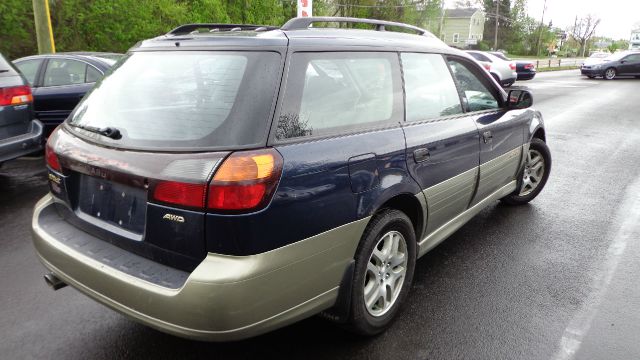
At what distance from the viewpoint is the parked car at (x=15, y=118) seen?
16.7 feet

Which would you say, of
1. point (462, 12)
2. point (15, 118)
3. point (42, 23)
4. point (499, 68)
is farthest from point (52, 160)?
point (462, 12)

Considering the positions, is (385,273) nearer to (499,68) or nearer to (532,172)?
(532,172)

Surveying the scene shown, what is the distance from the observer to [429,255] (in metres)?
3.94

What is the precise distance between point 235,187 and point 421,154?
1.35 m

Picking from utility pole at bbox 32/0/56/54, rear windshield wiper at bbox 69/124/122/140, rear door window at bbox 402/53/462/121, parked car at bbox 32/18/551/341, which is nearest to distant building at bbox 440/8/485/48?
utility pole at bbox 32/0/56/54

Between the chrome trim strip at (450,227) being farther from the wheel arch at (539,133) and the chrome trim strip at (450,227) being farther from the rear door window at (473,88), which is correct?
the wheel arch at (539,133)

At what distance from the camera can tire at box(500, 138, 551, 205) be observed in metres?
5.01

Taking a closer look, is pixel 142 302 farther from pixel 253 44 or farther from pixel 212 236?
pixel 253 44

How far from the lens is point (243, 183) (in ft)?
6.57

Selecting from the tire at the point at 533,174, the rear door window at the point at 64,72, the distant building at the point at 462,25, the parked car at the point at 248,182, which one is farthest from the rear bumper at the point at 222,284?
the distant building at the point at 462,25

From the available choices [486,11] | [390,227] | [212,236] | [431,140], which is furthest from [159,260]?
[486,11]

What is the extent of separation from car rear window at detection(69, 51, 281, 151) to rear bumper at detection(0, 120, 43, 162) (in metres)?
3.11

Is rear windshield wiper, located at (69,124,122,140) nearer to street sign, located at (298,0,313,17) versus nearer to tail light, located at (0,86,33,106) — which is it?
tail light, located at (0,86,33,106)

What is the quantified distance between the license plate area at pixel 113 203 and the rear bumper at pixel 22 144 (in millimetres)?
3252
